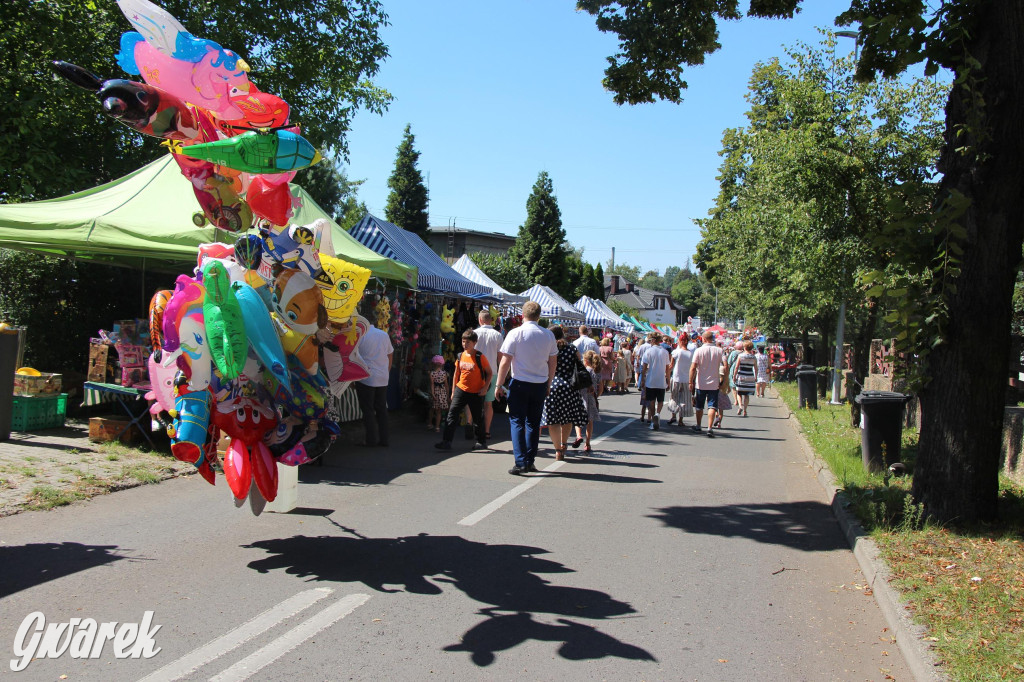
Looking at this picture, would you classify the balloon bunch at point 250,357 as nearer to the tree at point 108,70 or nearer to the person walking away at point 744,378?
the tree at point 108,70

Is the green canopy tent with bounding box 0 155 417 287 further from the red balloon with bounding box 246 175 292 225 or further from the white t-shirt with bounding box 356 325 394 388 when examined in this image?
the red balloon with bounding box 246 175 292 225

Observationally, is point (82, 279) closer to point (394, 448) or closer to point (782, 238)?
point (394, 448)

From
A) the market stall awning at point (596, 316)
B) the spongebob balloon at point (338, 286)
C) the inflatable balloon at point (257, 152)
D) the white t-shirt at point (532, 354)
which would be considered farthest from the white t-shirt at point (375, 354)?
the market stall awning at point (596, 316)

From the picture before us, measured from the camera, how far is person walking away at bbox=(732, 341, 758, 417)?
19000 mm

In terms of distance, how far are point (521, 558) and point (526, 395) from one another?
3.44 metres

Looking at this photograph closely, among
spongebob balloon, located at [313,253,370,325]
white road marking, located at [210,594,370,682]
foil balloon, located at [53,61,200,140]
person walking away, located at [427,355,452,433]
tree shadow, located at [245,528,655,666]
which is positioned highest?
foil balloon, located at [53,61,200,140]

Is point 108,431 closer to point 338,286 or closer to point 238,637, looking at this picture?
point 338,286

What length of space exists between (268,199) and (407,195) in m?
46.1

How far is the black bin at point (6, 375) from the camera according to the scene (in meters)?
8.98

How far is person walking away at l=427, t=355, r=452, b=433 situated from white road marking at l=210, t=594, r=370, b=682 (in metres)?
7.99

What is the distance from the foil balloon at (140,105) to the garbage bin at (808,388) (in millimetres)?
17777

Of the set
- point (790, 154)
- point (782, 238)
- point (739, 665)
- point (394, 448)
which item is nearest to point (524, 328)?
point (394, 448)

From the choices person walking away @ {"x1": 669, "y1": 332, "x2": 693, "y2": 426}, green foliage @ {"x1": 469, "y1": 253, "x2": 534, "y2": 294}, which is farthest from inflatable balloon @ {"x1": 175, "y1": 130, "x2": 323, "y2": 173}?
green foliage @ {"x1": 469, "y1": 253, "x2": 534, "y2": 294}

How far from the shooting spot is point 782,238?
18609mm
